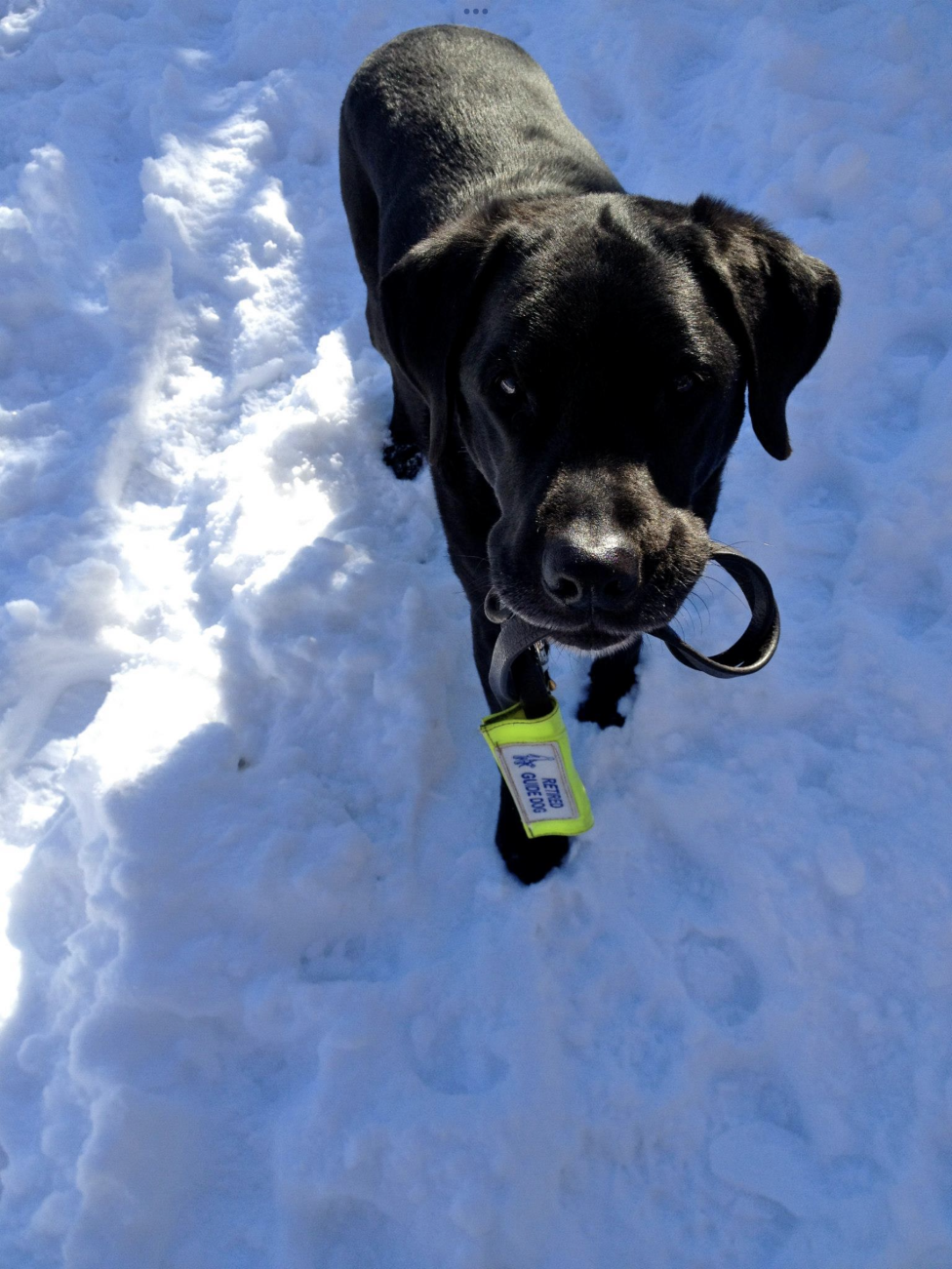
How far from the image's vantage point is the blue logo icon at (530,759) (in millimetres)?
1985

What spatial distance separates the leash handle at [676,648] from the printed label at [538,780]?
0.43 ft

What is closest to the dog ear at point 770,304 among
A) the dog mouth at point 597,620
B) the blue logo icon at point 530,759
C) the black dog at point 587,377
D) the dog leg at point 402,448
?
the black dog at point 587,377

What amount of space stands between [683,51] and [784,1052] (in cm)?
424

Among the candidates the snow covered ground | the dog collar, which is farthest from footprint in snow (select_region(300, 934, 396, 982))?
the dog collar

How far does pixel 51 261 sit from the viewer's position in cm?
379

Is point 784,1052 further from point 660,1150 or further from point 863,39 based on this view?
point 863,39

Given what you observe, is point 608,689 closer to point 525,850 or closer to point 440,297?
point 525,850

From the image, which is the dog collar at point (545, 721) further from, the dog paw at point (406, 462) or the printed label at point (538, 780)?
the dog paw at point (406, 462)

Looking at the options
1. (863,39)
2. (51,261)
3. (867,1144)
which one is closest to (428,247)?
(867,1144)

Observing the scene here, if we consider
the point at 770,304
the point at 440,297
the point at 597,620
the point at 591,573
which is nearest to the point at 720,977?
the point at 597,620

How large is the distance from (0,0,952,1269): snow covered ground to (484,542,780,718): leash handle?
18.1 inches

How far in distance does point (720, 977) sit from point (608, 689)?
83 cm

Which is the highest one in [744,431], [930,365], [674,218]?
[674,218]

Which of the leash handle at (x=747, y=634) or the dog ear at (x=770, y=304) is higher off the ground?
the dog ear at (x=770, y=304)
